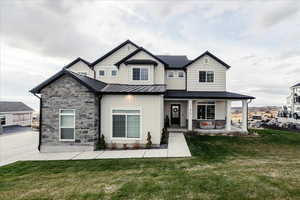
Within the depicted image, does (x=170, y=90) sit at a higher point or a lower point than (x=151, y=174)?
higher

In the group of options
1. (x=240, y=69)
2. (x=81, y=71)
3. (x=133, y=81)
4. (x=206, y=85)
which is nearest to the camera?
(x=133, y=81)

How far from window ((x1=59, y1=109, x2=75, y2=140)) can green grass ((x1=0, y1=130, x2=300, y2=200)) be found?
6.93 feet

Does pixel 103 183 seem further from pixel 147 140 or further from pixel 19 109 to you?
pixel 19 109

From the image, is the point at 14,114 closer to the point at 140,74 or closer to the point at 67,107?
the point at 67,107

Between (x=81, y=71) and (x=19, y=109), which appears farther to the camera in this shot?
(x=19, y=109)

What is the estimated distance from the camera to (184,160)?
692cm

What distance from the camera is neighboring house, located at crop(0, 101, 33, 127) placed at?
62.0 ft

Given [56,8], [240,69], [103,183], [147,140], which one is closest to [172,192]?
[103,183]

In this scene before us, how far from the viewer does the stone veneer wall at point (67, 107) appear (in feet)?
29.6

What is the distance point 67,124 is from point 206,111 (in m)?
12.8

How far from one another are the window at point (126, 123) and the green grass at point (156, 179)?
265cm

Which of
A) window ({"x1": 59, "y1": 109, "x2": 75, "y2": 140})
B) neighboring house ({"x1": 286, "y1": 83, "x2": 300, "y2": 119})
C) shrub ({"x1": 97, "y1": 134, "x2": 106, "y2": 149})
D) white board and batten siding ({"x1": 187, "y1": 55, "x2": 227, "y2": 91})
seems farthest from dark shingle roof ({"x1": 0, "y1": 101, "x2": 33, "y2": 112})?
neighboring house ({"x1": 286, "y1": 83, "x2": 300, "y2": 119})

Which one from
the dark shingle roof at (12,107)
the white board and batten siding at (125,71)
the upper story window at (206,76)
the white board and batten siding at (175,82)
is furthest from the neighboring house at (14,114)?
the upper story window at (206,76)

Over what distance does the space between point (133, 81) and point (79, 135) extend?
21.3 feet
